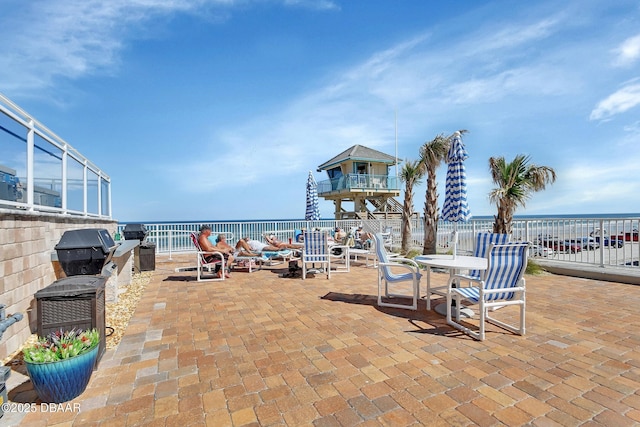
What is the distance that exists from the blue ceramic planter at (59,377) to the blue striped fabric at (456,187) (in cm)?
669

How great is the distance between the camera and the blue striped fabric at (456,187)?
672cm

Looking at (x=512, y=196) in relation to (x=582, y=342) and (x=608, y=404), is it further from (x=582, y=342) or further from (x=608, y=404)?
(x=608, y=404)

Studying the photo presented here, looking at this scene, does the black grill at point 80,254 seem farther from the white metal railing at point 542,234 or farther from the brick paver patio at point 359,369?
the white metal railing at point 542,234

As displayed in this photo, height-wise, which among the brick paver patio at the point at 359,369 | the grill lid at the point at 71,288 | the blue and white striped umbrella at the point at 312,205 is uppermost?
the blue and white striped umbrella at the point at 312,205

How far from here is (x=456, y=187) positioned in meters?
6.85

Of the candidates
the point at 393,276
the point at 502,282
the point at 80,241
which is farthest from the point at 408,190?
the point at 80,241

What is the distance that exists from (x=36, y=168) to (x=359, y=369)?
4334mm

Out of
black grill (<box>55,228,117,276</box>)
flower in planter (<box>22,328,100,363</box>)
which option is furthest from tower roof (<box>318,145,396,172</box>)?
flower in planter (<box>22,328,100,363</box>)

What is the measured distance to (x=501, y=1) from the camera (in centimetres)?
599

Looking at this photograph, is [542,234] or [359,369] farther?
[542,234]

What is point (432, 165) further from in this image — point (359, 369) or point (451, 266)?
point (359, 369)

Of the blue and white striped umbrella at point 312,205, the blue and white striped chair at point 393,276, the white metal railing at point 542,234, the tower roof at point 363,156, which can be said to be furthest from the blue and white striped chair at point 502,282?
the tower roof at point 363,156

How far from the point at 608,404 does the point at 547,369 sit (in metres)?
0.49

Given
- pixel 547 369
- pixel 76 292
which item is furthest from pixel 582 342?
pixel 76 292
